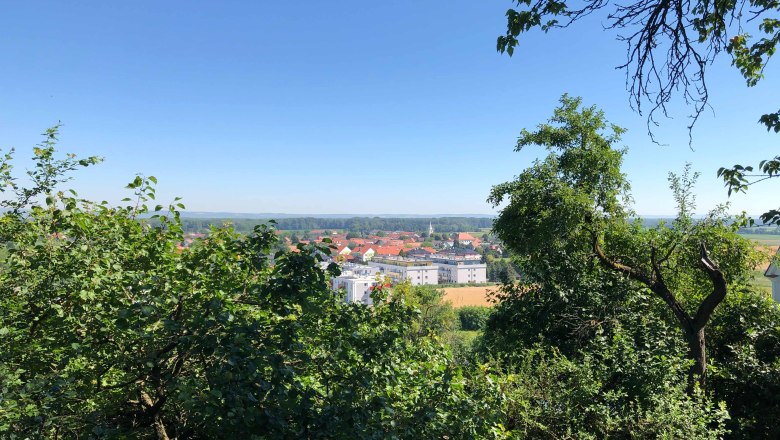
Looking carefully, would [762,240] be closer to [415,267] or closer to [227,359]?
[227,359]

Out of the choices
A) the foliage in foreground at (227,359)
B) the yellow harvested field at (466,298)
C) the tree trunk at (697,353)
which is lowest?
the yellow harvested field at (466,298)

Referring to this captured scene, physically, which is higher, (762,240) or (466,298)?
(762,240)

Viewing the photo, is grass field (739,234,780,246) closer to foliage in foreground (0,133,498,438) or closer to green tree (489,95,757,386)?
green tree (489,95,757,386)

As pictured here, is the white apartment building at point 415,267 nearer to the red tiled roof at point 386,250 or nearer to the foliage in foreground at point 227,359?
the red tiled roof at point 386,250

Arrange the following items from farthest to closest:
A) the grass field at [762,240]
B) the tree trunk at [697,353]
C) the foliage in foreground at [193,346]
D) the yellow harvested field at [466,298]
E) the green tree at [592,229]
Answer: the yellow harvested field at [466,298] < the grass field at [762,240] < the green tree at [592,229] < the tree trunk at [697,353] < the foliage in foreground at [193,346]

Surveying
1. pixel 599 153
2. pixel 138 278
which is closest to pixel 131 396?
pixel 138 278

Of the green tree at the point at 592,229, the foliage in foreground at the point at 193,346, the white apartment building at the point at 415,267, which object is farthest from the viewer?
the white apartment building at the point at 415,267

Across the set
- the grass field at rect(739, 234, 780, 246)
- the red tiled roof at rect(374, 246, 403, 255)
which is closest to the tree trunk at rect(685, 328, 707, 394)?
the grass field at rect(739, 234, 780, 246)

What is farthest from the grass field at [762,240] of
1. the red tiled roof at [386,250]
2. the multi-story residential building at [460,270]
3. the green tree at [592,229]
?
the red tiled roof at [386,250]

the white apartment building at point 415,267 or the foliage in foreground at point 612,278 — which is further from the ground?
the foliage in foreground at point 612,278

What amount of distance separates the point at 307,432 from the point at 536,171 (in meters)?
9.03

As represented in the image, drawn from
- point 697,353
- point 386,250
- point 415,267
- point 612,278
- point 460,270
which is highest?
point 612,278

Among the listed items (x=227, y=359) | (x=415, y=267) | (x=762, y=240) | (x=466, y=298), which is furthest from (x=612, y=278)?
(x=415, y=267)

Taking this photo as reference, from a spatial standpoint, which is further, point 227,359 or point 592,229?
point 592,229
